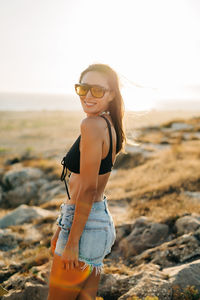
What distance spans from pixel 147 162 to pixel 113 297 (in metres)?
11.5

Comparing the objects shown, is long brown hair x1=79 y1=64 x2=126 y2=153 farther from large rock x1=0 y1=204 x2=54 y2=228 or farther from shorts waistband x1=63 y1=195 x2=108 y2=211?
large rock x1=0 y1=204 x2=54 y2=228

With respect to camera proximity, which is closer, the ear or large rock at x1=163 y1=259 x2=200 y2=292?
the ear

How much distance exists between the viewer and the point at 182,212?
7.04 m

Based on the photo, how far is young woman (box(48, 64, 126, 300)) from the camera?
2136mm

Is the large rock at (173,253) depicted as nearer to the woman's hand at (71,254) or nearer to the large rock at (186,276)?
the large rock at (186,276)

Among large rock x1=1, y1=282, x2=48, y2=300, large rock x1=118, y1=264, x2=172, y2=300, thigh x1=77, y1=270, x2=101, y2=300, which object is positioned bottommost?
large rock x1=1, y1=282, x2=48, y2=300

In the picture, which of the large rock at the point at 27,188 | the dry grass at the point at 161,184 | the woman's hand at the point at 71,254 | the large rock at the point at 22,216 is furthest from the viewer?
the large rock at the point at 27,188

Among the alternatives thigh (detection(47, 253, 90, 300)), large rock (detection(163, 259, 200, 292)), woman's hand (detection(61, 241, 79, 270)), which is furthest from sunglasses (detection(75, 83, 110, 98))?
large rock (detection(163, 259, 200, 292))

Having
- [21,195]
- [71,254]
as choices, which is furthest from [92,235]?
[21,195]

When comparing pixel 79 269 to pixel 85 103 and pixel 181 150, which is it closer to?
pixel 85 103

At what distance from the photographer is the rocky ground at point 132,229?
13.5 feet

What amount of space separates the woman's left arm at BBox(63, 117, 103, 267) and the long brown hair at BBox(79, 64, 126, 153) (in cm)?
43

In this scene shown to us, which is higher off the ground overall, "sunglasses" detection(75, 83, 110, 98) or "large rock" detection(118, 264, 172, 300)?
"sunglasses" detection(75, 83, 110, 98)

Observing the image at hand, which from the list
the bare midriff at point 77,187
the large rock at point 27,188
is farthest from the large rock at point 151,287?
the large rock at point 27,188
